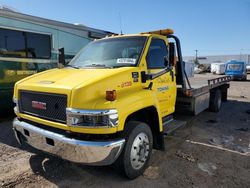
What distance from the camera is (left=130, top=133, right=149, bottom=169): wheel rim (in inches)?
134

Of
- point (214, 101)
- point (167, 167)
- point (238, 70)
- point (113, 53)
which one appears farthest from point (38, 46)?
point (238, 70)

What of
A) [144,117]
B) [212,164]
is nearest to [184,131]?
[212,164]

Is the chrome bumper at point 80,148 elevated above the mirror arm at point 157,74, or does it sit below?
below

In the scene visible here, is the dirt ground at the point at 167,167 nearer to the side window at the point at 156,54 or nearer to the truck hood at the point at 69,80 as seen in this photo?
the truck hood at the point at 69,80

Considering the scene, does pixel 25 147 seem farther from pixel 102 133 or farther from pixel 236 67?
pixel 236 67

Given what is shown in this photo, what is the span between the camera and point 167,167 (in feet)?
12.7

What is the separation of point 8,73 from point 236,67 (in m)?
24.4

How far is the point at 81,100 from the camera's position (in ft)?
9.43

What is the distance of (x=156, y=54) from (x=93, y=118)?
6.60 feet

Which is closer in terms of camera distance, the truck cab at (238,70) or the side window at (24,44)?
the side window at (24,44)

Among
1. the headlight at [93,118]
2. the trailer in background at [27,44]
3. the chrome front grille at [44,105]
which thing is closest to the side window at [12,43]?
the trailer in background at [27,44]

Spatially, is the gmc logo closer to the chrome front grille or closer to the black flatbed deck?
the chrome front grille

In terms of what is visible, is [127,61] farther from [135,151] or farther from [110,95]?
[135,151]

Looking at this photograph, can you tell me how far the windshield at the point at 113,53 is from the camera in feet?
12.7
